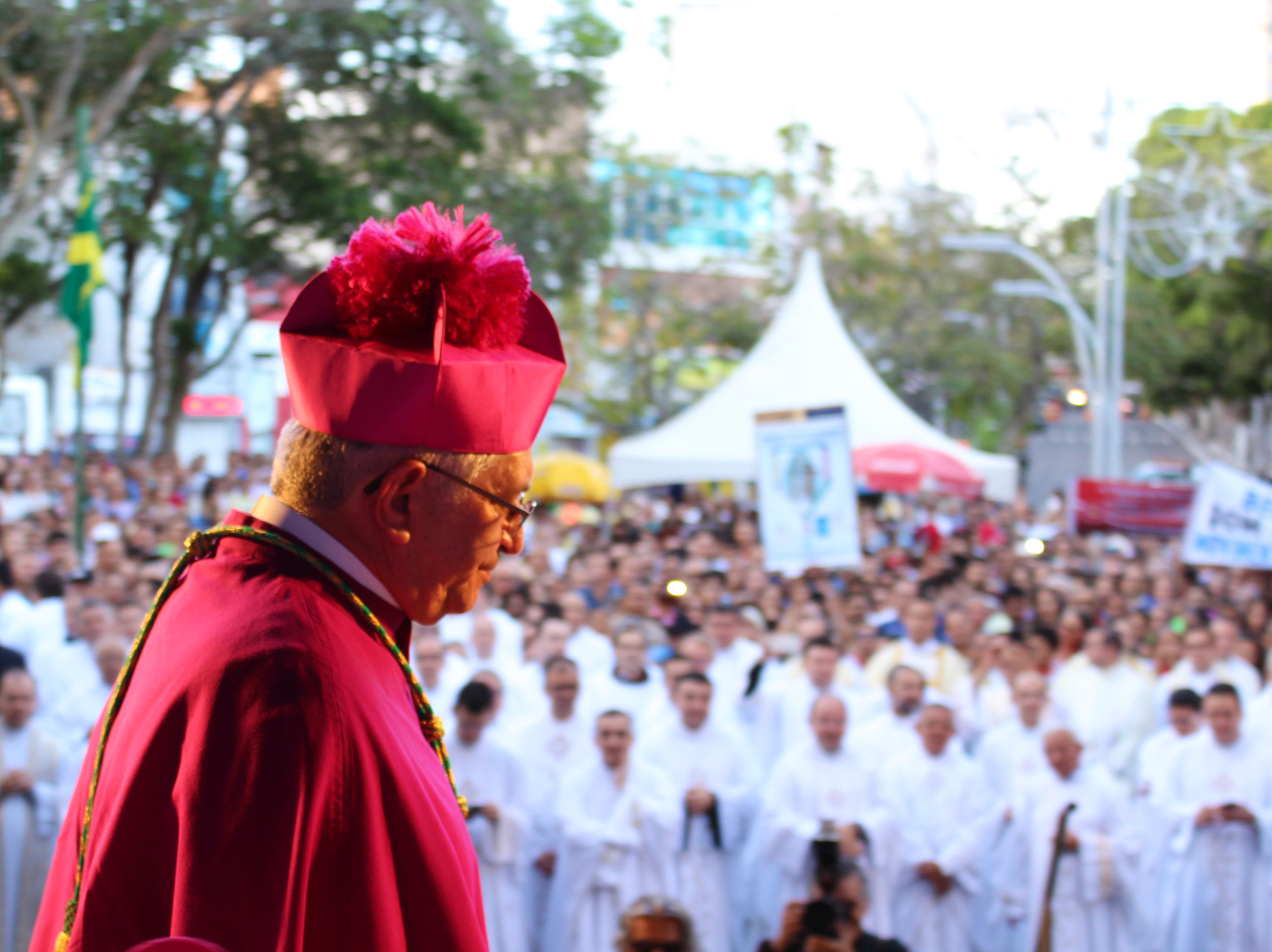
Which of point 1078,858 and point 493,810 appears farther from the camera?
point 1078,858

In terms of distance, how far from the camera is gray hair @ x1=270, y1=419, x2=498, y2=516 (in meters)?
1.59

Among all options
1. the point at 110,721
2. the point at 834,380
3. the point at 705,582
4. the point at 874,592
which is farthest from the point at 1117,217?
the point at 110,721

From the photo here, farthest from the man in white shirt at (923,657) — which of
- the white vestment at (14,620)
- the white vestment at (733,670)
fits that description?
the white vestment at (14,620)

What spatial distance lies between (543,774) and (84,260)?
6.57m

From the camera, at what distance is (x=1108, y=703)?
8.42 metres

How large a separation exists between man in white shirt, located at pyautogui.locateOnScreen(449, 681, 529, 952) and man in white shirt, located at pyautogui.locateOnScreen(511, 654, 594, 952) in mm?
120

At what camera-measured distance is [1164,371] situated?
2905cm

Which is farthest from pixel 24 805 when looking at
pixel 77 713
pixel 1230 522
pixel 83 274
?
pixel 1230 522

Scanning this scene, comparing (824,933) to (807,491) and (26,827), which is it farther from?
(807,491)

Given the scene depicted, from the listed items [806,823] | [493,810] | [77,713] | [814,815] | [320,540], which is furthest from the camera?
[77,713]

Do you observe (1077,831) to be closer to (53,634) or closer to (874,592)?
(874,592)

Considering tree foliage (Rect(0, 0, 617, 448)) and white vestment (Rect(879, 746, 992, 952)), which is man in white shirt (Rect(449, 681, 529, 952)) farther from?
tree foliage (Rect(0, 0, 617, 448))

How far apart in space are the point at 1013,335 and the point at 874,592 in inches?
797

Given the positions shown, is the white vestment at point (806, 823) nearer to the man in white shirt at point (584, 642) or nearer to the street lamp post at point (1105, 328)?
the man in white shirt at point (584, 642)
